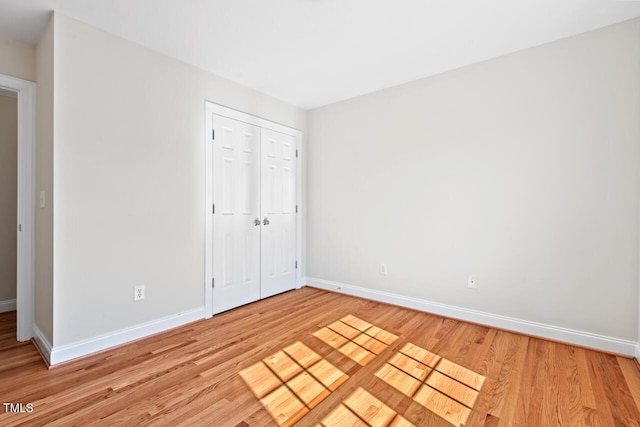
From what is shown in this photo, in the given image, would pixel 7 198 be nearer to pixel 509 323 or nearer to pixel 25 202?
pixel 25 202

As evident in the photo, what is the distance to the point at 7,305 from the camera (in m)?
3.20

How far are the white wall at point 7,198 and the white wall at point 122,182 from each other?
6.10ft

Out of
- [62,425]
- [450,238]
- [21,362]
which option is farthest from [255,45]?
[21,362]

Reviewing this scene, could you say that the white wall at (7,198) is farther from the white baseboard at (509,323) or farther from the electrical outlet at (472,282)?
the electrical outlet at (472,282)

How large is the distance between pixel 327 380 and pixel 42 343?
7.15ft

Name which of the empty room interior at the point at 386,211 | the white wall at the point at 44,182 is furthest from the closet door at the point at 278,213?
the white wall at the point at 44,182

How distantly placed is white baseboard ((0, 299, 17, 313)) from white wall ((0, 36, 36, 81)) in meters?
2.39

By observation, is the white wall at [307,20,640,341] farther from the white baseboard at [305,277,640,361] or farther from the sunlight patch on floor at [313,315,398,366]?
the sunlight patch on floor at [313,315,398,366]

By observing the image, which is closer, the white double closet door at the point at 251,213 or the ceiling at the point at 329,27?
the ceiling at the point at 329,27

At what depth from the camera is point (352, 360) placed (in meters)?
2.17

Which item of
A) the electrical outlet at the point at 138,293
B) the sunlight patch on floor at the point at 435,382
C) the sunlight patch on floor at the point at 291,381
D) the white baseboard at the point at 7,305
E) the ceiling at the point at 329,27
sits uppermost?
the ceiling at the point at 329,27

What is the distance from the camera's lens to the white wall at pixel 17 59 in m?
2.32

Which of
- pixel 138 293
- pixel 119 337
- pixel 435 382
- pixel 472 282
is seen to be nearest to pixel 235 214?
pixel 138 293

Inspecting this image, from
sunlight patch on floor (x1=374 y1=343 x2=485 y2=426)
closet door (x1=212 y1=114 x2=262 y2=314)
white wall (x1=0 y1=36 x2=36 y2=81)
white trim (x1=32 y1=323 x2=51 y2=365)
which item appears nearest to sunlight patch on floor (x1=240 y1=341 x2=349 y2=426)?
sunlight patch on floor (x1=374 y1=343 x2=485 y2=426)
